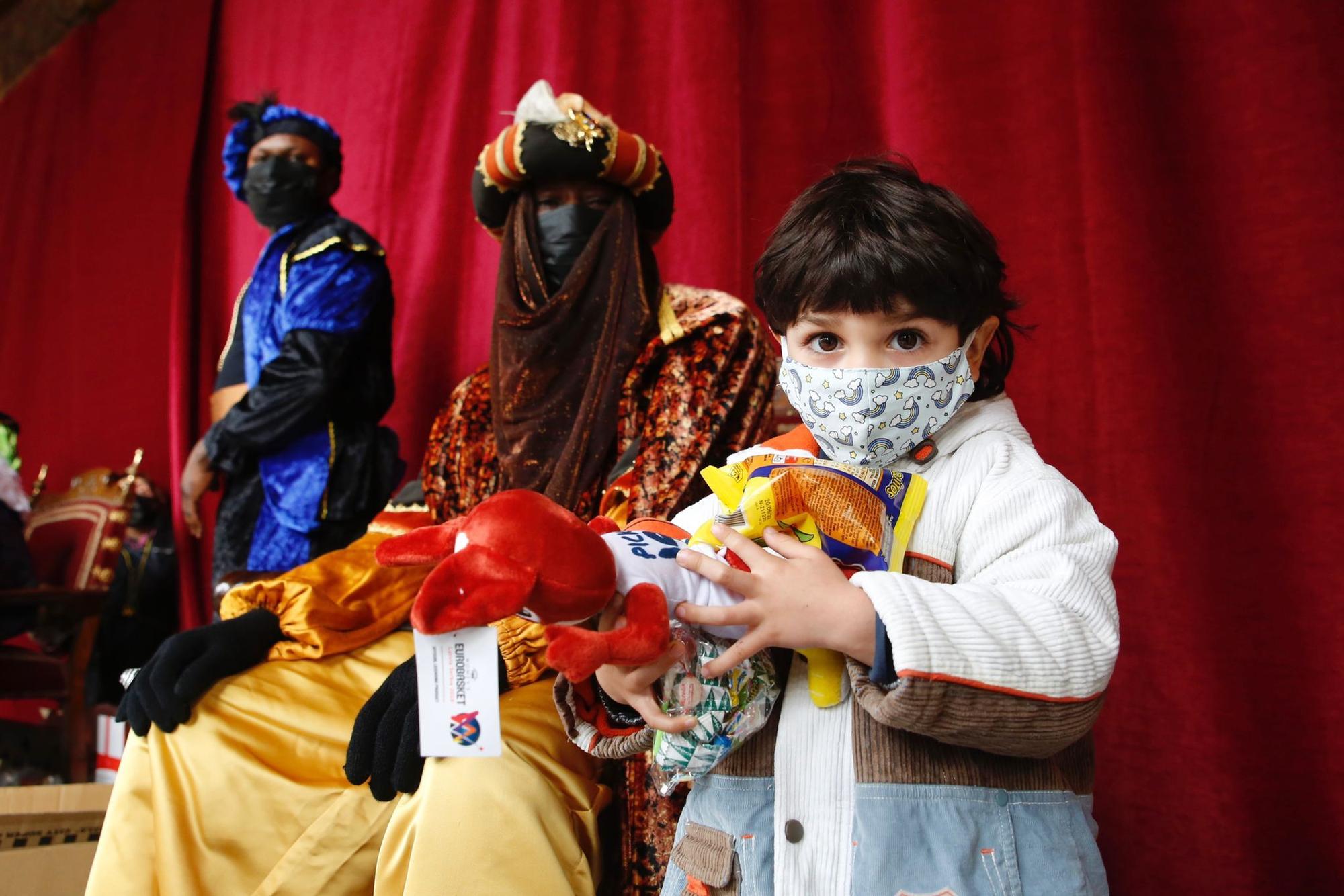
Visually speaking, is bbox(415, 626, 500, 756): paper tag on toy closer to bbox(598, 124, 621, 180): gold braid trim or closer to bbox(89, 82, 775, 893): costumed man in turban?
bbox(89, 82, 775, 893): costumed man in turban

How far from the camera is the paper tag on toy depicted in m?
0.75

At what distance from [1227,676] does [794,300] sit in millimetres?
1175

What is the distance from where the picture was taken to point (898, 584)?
80 cm

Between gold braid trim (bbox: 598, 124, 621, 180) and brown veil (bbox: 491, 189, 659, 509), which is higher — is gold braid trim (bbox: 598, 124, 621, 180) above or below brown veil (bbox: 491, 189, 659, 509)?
above

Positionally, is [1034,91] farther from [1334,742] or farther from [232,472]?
[232,472]

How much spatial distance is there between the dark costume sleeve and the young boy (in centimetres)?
152

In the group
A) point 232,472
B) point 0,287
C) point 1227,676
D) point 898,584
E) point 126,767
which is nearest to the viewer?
point 898,584

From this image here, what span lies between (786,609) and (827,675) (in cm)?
15

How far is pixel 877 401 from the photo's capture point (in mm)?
958

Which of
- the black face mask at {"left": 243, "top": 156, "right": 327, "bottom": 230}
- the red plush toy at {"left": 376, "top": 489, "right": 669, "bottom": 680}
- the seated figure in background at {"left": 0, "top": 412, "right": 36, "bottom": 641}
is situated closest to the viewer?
the red plush toy at {"left": 376, "top": 489, "right": 669, "bottom": 680}

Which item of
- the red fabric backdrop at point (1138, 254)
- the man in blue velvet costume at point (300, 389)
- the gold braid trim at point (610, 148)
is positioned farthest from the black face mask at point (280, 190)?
the gold braid trim at point (610, 148)

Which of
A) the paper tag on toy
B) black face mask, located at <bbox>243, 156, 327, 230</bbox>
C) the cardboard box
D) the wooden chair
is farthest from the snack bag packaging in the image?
the wooden chair

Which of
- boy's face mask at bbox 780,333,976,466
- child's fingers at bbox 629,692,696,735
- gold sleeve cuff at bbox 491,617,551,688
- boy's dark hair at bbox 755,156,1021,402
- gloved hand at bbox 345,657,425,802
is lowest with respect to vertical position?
gloved hand at bbox 345,657,425,802

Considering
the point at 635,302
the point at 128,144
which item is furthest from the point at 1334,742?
the point at 128,144
